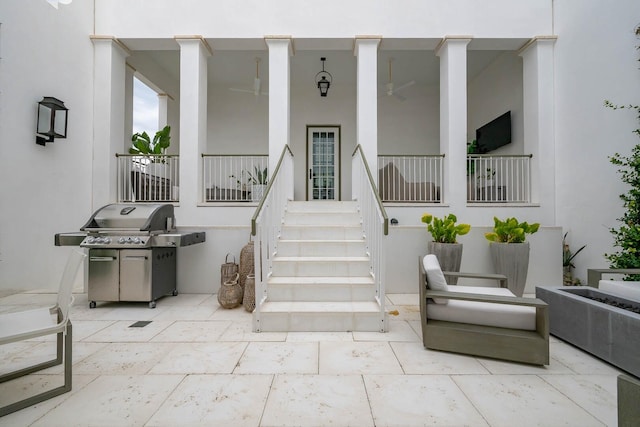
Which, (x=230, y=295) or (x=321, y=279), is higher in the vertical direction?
(x=321, y=279)

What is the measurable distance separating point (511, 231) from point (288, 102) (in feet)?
14.2

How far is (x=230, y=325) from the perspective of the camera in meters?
3.44

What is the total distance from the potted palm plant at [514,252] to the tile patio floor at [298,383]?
1.42 meters

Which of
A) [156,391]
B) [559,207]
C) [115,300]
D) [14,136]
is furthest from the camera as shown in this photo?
[559,207]

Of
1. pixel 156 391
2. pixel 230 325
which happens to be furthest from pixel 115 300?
pixel 156 391

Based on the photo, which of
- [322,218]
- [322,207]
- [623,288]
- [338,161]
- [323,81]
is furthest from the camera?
[338,161]

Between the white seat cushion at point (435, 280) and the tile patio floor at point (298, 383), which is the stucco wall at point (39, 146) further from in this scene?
the white seat cushion at point (435, 280)

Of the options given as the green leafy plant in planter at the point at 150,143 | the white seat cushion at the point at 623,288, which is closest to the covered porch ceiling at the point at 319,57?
the green leafy plant in planter at the point at 150,143

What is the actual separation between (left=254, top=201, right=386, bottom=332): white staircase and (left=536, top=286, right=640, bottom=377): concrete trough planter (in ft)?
5.62

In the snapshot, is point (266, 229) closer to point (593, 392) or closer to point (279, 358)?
point (279, 358)

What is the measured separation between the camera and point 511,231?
440 cm

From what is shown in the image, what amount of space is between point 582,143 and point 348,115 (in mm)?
5467

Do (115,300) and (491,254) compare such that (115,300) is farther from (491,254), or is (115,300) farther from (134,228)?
(491,254)

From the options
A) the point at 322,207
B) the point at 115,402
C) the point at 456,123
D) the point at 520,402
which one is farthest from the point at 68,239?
the point at 456,123
